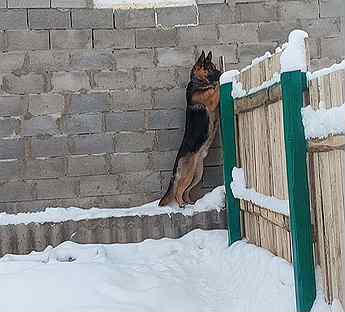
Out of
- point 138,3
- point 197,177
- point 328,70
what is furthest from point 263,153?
point 138,3

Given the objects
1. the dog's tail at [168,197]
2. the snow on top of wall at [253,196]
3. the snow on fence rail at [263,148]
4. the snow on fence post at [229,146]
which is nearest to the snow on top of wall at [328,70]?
the snow on fence rail at [263,148]

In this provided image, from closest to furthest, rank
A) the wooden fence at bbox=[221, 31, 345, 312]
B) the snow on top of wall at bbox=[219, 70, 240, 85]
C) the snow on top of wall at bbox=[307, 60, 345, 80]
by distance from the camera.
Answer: the snow on top of wall at bbox=[307, 60, 345, 80]
the wooden fence at bbox=[221, 31, 345, 312]
the snow on top of wall at bbox=[219, 70, 240, 85]

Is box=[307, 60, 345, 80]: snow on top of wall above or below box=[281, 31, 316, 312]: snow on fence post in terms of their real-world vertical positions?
above

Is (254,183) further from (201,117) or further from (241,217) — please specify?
(201,117)

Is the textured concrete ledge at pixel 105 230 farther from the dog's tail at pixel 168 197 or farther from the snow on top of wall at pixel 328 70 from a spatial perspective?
the snow on top of wall at pixel 328 70

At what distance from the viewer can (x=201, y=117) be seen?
527 cm

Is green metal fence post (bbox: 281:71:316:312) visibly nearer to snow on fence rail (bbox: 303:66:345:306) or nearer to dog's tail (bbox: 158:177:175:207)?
snow on fence rail (bbox: 303:66:345:306)

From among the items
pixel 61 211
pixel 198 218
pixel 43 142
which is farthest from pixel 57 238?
pixel 198 218

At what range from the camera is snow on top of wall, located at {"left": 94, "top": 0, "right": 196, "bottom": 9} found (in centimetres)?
547

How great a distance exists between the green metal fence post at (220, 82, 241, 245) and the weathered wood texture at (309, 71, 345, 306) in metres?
1.82

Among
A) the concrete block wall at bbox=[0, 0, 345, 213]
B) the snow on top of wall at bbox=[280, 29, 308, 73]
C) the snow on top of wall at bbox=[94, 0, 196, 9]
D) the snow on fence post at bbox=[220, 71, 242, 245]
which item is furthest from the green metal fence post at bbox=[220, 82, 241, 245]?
the snow on top of wall at bbox=[280, 29, 308, 73]

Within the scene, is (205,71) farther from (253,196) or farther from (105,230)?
(105,230)

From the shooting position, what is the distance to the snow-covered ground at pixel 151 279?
3594mm

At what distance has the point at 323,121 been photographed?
2859 millimetres
